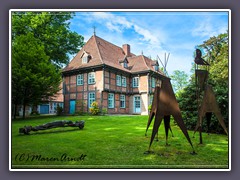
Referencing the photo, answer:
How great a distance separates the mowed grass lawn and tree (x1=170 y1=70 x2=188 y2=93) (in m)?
1.19

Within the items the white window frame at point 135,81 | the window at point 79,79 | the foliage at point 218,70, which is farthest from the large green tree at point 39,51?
the white window frame at point 135,81

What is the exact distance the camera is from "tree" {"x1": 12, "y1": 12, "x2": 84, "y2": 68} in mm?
4090

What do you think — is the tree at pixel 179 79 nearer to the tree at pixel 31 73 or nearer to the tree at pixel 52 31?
the tree at pixel 52 31

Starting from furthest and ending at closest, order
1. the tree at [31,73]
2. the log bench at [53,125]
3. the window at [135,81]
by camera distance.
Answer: the window at [135,81]
the tree at [31,73]
the log bench at [53,125]

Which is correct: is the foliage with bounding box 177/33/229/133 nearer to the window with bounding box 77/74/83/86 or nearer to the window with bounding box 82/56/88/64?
the window with bounding box 82/56/88/64

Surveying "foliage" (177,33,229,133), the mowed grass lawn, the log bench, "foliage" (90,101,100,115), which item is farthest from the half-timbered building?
"foliage" (177,33,229,133)

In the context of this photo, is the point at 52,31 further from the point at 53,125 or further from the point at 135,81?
the point at 135,81

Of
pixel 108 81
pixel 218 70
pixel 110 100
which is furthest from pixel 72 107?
pixel 218 70

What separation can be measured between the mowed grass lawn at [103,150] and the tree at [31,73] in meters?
0.56

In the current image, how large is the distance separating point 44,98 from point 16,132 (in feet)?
4.26

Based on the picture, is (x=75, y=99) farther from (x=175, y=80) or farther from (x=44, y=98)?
(x=175, y=80)

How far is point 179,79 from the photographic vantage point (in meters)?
4.63

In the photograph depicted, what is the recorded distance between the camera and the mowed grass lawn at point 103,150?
3570 mm

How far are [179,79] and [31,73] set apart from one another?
10.5ft
